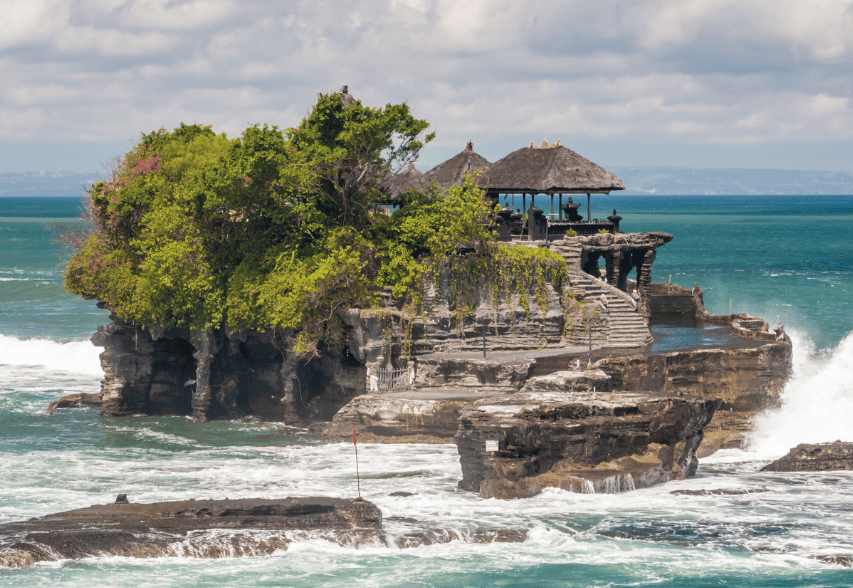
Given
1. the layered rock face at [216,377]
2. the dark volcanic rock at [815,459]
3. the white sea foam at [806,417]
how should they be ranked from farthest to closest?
the layered rock face at [216,377] → the white sea foam at [806,417] → the dark volcanic rock at [815,459]

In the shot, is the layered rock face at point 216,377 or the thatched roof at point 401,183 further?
the thatched roof at point 401,183

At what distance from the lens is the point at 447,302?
4325 cm

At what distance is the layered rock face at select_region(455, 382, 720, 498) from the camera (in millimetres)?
32812

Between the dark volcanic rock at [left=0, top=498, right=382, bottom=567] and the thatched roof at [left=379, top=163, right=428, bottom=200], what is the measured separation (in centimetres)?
1930

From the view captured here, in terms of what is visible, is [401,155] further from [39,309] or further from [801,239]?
[801,239]

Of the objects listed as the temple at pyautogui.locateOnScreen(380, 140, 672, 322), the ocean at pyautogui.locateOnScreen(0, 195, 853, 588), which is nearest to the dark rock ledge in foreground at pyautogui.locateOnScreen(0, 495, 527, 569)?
the ocean at pyautogui.locateOnScreen(0, 195, 853, 588)

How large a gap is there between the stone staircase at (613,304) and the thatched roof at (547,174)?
2.82 meters

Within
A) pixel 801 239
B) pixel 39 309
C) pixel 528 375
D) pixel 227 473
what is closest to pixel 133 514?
pixel 227 473

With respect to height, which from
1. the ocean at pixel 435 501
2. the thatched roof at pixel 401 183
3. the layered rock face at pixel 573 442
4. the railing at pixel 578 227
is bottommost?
the ocean at pixel 435 501

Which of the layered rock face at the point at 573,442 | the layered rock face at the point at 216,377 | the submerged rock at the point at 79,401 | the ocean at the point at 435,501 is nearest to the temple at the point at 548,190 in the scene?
the layered rock face at the point at 216,377

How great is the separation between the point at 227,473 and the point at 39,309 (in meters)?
50.8

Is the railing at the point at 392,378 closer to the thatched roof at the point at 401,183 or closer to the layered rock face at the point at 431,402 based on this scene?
the layered rock face at the point at 431,402

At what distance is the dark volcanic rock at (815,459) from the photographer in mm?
36938

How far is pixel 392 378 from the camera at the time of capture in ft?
139
